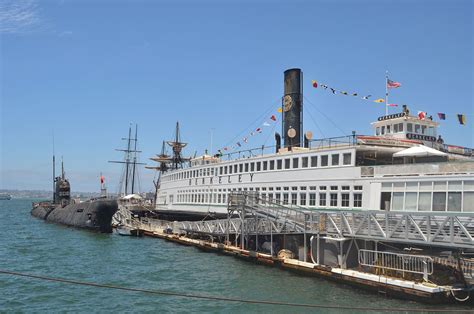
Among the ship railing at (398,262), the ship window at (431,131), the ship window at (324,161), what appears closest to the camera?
the ship railing at (398,262)

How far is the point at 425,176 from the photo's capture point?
2494cm

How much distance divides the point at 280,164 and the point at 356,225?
13511 mm

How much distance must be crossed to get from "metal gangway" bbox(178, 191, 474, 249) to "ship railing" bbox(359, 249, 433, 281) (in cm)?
81

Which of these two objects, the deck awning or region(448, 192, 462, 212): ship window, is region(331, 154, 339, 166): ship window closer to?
the deck awning

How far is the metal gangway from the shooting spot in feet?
65.7

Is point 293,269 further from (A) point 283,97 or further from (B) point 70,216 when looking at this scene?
(B) point 70,216

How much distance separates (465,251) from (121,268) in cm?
1973

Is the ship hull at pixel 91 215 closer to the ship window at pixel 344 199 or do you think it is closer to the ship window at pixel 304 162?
the ship window at pixel 304 162

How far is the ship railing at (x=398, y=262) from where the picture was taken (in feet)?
68.5

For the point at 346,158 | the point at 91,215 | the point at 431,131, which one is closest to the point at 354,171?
the point at 346,158

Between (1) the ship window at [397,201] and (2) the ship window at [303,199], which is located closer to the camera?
(1) the ship window at [397,201]

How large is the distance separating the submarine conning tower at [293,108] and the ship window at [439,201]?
57.8 feet

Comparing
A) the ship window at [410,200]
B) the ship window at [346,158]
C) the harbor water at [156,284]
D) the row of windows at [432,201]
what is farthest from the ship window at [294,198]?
the ship window at [410,200]

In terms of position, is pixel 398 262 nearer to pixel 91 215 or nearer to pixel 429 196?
pixel 429 196
